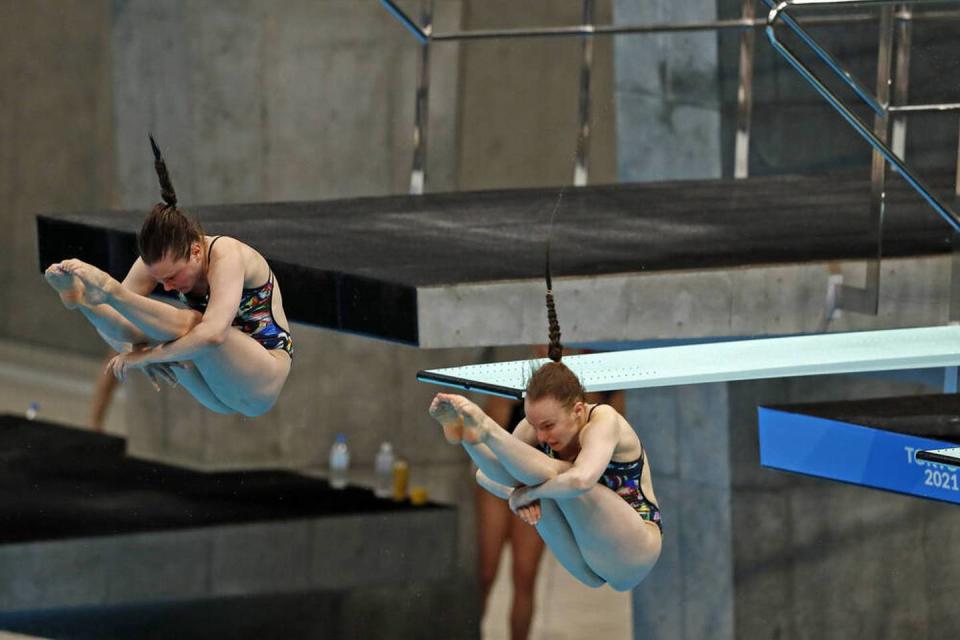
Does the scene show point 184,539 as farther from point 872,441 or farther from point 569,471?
point 569,471

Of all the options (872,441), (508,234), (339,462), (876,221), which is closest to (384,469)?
(339,462)

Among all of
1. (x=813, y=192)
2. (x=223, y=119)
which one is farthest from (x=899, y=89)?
(x=223, y=119)

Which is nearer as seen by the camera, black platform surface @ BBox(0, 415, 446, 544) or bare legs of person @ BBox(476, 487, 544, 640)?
black platform surface @ BBox(0, 415, 446, 544)

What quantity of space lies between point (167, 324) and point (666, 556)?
5862mm

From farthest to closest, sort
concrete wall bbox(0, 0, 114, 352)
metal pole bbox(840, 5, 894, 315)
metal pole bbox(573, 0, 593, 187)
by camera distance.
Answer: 1. concrete wall bbox(0, 0, 114, 352)
2. metal pole bbox(573, 0, 593, 187)
3. metal pole bbox(840, 5, 894, 315)

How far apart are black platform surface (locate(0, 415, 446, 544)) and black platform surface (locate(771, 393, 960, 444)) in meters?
6.30

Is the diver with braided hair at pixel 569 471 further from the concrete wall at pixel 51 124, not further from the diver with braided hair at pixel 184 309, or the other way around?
the concrete wall at pixel 51 124

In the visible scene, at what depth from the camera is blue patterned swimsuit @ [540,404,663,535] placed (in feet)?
23.2

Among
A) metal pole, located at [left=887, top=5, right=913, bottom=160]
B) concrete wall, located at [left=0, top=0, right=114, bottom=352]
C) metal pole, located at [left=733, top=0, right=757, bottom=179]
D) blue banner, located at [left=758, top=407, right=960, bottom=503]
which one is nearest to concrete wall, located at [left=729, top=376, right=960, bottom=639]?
metal pole, located at [left=733, top=0, right=757, bottom=179]

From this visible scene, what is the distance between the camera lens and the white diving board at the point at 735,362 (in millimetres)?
7246

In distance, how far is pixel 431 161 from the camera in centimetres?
1530

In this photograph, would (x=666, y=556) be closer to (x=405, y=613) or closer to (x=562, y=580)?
(x=405, y=613)

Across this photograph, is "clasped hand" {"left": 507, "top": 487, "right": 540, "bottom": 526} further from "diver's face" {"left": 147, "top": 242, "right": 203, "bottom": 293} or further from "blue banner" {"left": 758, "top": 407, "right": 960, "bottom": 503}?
"blue banner" {"left": 758, "top": 407, "right": 960, "bottom": 503}

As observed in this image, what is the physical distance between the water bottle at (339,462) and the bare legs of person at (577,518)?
8.33 m
